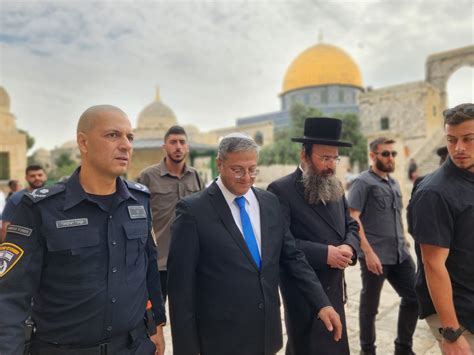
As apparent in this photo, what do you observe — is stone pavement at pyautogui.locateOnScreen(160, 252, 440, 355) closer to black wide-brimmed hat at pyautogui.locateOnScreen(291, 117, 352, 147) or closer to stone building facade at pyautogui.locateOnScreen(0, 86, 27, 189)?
black wide-brimmed hat at pyautogui.locateOnScreen(291, 117, 352, 147)

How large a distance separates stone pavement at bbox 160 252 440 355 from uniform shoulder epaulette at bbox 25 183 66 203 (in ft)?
7.62

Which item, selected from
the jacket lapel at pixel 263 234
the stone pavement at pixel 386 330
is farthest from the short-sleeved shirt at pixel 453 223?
the stone pavement at pixel 386 330

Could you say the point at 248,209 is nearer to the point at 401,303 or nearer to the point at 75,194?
the point at 75,194

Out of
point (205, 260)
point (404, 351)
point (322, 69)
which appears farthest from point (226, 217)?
point (322, 69)

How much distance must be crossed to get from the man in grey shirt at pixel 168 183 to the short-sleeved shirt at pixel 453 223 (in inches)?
92.5

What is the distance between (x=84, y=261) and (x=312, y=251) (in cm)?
138

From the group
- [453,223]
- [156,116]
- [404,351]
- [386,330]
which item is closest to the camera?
[453,223]

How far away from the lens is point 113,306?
1702 millimetres

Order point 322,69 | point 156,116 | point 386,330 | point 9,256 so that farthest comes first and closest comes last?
point 322,69 < point 156,116 < point 386,330 < point 9,256

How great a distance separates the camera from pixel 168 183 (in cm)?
371

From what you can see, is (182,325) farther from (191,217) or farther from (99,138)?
(99,138)

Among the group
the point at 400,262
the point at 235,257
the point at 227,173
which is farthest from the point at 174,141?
the point at 400,262

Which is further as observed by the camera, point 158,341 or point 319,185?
point 319,185

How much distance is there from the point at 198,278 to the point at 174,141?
6.62 ft
